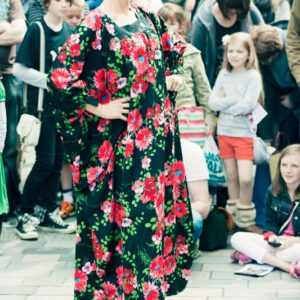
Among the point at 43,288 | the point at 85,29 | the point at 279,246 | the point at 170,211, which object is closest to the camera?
the point at 85,29

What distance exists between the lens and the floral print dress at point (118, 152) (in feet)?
14.4

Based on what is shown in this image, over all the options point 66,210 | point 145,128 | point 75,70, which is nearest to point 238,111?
point 66,210

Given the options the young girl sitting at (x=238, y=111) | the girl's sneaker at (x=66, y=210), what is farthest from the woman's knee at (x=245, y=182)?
the girl's sneaker at (x=66, y=210)

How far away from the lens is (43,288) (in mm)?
5555

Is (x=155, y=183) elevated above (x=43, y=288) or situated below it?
above

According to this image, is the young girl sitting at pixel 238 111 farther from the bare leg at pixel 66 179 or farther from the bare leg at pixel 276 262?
the bare leg at pixel 66 179

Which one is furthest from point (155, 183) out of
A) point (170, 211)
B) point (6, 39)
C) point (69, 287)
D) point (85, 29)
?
point (6, 39)

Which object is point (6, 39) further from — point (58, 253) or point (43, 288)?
point (43, 288)

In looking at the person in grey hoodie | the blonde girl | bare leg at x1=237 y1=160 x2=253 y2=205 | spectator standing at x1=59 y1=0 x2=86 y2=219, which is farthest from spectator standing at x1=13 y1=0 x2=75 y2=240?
bare leg at x1=237 y1=160 x2=253 y2=205

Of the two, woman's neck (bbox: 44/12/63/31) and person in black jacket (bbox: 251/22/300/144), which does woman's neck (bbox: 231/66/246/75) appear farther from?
woman's neck (bbox: 44/12/63/31)

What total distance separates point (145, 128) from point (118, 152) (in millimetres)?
181

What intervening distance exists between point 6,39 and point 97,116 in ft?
8.26

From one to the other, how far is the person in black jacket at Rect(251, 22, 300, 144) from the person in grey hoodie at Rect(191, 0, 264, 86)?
0.20 metres

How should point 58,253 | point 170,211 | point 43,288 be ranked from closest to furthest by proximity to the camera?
point 170,211 < point 43,288 < point 58,253
